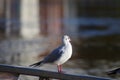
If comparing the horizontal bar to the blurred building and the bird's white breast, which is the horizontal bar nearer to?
the bird's white breast

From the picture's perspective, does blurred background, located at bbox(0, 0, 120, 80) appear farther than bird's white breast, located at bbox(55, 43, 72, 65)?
Yes

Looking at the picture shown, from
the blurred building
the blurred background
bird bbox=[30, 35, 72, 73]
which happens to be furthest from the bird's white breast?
the blurred building

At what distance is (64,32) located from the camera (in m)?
27.6

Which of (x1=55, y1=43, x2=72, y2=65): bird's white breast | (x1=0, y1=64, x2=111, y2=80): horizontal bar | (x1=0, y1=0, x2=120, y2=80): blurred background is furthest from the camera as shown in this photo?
(x1=0, y1=0, x2=120, y2=80): blurred background

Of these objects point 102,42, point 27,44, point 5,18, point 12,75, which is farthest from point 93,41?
point 12,75

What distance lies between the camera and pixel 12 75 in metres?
8.81

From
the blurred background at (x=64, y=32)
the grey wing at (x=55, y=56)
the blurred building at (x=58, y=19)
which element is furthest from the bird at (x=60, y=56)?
the blurred building at (x=58, y=19)

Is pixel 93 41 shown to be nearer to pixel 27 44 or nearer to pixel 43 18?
pixel 27 44

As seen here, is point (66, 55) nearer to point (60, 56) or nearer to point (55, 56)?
point (60, 56)

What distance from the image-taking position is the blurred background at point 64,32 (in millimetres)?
16234

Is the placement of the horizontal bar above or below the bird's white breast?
below

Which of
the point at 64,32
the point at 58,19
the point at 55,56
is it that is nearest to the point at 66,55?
the point at 55,56

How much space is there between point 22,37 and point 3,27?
4813 millimetres

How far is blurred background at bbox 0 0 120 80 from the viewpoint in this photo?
16234mm
